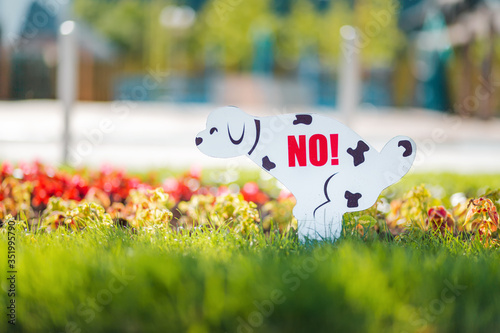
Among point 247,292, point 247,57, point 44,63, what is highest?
point 247,57

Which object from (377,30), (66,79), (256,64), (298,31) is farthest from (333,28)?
(66,79)

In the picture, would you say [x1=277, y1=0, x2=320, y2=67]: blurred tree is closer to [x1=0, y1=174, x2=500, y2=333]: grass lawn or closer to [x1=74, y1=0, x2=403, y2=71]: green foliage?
[x1=74, y1=0, x2=403, y2=71]: green foliage

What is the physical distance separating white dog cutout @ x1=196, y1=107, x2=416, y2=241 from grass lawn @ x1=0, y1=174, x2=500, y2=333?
1.80 ft

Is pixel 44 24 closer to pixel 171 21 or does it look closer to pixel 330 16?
pixel 171 21

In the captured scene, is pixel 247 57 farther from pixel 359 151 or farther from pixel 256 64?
pixel 359 151

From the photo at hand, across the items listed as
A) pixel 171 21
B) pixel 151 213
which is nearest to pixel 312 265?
pixel 151 213

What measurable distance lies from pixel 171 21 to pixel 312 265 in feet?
63.3

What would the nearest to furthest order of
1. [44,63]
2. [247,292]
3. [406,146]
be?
[247,292], [406,146], [44,63]

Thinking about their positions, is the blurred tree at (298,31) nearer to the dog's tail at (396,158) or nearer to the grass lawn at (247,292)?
the dog's tail at (396,158)

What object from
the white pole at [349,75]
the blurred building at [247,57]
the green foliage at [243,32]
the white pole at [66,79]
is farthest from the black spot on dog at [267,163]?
the green foliage at [243,32]

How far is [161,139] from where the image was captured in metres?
12.0

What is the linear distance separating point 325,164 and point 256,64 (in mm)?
23583

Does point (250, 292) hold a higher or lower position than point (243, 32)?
lower

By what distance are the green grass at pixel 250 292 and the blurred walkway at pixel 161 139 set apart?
4078 millimetres
